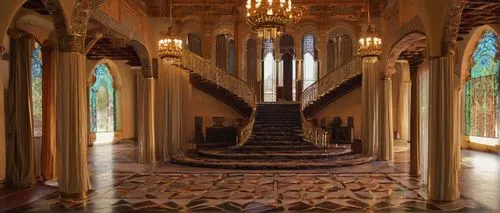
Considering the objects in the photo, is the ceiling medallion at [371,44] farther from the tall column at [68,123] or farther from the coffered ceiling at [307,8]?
the tall column at [68,123]

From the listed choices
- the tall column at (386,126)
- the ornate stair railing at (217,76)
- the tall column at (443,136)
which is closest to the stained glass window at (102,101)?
the ornate stair railing at (217,76)

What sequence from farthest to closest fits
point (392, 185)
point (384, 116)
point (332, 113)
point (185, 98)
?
point (332, 113) → point (185, 98) → point (384, 116) → point (392, 185)

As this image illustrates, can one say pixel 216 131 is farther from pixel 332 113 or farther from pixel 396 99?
pixel 396 99

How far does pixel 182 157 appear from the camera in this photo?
1297cm

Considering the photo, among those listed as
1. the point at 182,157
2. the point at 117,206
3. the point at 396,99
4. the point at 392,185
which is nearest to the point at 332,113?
the point at 396,99

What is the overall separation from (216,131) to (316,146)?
4.53 metres

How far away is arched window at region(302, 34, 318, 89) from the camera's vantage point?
A: 21516mm

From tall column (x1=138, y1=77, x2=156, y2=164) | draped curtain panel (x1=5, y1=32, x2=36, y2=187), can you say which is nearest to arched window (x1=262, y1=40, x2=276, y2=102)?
tall column (x1=138, y1=77, x2=156, y2=164)

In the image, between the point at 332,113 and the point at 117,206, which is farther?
the point at 332,113

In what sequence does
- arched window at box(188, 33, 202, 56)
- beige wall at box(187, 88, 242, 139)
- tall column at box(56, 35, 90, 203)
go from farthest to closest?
arched window at box(188, 33, 202, 56) → beige wall at box(187, 88, 242, 139) → tall column at box(56, 35, 90, 203)

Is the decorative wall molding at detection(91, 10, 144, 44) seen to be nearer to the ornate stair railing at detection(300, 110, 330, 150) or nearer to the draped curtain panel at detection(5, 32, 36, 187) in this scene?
the draped curtain panel at detection(5, 32, 36, 187)

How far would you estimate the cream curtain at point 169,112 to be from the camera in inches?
518

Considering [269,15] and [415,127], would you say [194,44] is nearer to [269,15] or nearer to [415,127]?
[415,127]

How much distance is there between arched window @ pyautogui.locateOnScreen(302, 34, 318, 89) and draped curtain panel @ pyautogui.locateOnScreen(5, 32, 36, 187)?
1485cm
